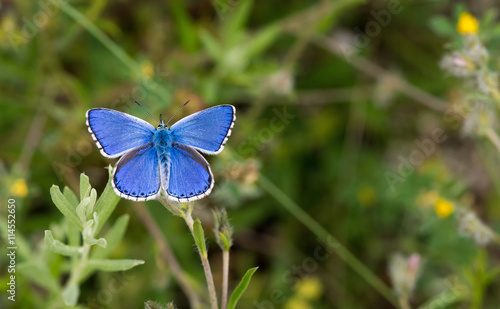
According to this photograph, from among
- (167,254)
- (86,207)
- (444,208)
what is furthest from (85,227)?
(444,208)

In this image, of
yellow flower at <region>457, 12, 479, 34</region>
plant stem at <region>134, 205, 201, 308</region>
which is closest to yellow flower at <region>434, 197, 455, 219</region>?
yellow flower at <region>457, 12, 479, 34</region>

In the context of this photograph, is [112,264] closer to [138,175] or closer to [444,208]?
[138,175]

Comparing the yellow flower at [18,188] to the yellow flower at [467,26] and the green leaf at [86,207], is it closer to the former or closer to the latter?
the green leaf at [86,207]

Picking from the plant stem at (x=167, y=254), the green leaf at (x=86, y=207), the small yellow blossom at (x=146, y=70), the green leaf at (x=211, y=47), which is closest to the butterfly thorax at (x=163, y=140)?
the green leaf at (x=86, y=207)

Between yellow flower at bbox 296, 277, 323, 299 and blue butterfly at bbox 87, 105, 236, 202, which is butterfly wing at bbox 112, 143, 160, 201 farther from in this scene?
yellow flower at bbox 296, 277, 323, 299

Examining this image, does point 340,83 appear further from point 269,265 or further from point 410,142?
point 269,265

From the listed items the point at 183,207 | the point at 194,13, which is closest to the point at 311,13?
the point at 194,13
